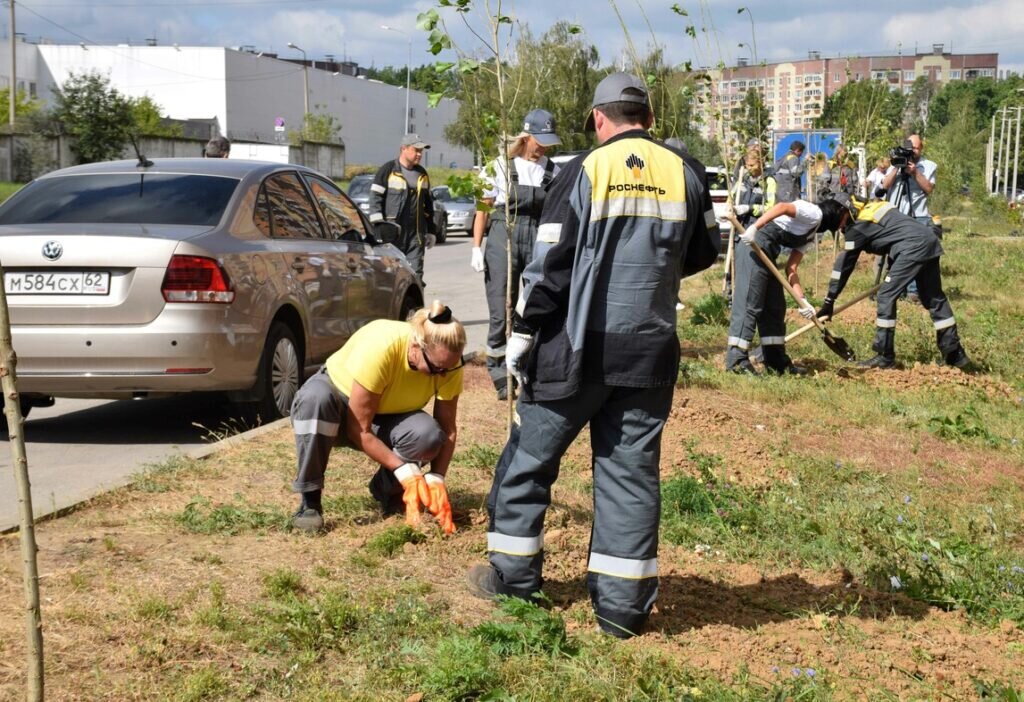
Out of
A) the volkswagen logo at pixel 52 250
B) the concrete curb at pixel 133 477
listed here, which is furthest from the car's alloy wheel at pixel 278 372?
the volkswagen logo at pixel 52 250

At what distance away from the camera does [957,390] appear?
10078 mm

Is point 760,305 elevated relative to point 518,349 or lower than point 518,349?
lower

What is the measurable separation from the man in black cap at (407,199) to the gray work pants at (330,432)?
240 inches

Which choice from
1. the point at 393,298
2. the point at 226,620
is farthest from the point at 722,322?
the point at 226,620

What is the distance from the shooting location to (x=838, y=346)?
11.1 m

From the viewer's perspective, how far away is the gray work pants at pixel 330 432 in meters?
5.28

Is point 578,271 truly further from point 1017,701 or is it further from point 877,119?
point 877,119

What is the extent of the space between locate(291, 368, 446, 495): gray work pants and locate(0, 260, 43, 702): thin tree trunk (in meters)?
2.47

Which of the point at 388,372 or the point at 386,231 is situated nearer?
the point at 388,372

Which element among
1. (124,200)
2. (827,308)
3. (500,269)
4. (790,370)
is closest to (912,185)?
(827,308)

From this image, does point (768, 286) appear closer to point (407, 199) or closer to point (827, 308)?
point (827, 308)

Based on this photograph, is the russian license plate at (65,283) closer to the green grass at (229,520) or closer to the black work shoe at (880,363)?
the green grass at (229,520)

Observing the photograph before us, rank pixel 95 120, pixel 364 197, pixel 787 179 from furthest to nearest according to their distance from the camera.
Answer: pixel 95 120 < pixel 364 197 < pixel 787 179

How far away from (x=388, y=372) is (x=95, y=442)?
10.1 ft
